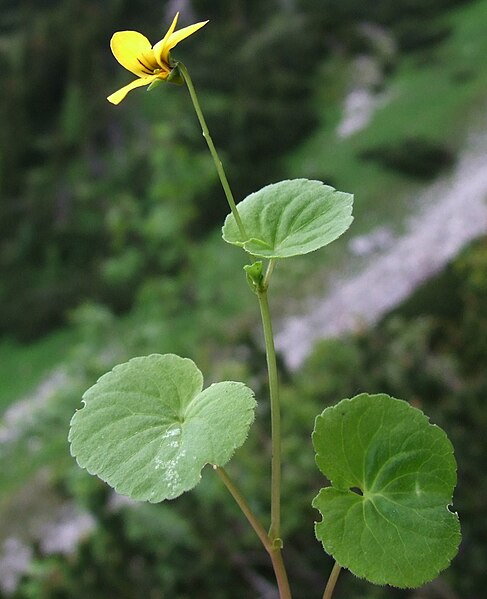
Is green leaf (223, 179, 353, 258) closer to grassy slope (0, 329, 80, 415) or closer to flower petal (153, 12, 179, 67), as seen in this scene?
flower petal (153, 12, 179, 67)

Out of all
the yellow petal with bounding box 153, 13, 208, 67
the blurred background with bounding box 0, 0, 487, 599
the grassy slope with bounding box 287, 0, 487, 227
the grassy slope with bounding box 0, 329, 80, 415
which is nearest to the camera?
the yellow petal with bounding box 153, 13, 208, 67

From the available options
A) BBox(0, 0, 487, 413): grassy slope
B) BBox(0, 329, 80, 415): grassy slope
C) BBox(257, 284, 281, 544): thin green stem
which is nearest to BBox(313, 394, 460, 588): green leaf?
BBox(257, 284, 281, 544): thin green stem

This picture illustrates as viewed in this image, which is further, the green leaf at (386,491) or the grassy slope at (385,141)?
the grassy slope at (385,141)

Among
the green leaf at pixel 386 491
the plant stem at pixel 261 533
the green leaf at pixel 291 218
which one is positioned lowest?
the green leaf at pixel 386 491

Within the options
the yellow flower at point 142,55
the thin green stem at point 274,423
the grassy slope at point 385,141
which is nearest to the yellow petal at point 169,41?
the yellow flower at point 142,55

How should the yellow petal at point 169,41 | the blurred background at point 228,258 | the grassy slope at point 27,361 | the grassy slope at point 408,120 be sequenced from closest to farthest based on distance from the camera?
the yellow petal at point 169,41 → the blurred background at point 228,258 → the grassy slope at point 27,361 → the grassy slope at point 408,120

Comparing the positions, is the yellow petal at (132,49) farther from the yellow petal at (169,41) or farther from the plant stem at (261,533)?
the plant stem at (261,533)

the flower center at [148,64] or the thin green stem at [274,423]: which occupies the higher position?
the flower center at [148,64]
